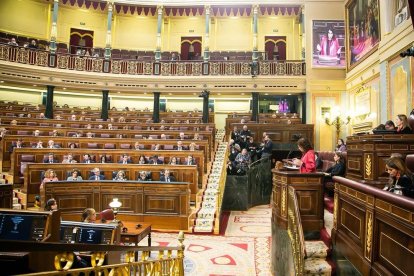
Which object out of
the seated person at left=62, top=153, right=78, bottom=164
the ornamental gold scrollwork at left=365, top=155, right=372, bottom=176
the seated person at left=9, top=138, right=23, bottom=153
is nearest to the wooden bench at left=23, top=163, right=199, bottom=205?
the seated person at left=62, top=153, right=78, bottom=164

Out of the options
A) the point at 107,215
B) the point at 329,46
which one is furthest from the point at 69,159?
the point at 329,46

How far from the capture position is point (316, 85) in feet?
46.3

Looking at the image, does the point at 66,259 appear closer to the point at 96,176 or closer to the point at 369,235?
the point at 369,235

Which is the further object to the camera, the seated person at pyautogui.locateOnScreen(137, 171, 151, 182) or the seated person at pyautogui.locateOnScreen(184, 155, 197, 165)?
the seated person at pyautogui.locateOnScreen(184, 155, 197, 165)

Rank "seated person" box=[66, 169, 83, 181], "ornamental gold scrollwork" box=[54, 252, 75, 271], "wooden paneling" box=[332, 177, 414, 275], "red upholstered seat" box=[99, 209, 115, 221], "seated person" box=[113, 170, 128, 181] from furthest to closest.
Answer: "seated person" box=[113, 170, 128, 181] → "seated person" box=[66, 169, 83, 181] → "red upholstered seat" box=[99, 209, 115, 221] → "wooden paneling" box=[332, 177, 414, 275] → "ornamental gold scrollwork" box=[54, 252, 75, 271]

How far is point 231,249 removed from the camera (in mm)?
5938

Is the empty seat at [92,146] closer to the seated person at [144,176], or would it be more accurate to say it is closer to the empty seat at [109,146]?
the empty seat at [109,146]

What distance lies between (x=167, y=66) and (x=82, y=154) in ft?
24.8

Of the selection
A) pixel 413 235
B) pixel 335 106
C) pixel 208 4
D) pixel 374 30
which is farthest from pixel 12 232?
pixel 208 4

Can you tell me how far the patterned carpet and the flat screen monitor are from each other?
116 inches

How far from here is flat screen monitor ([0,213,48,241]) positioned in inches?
88.8

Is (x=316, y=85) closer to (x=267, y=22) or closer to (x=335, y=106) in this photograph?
(x=335, y=106)

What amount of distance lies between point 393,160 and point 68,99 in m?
16.8

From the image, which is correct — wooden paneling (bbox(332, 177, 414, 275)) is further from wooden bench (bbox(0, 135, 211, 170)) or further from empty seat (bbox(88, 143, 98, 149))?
empty seat (bbox(88, 143, 98, 149))
